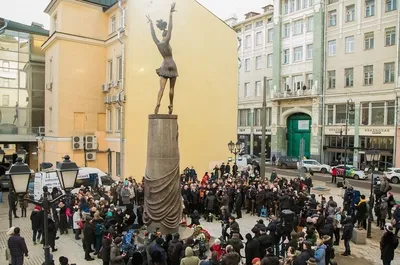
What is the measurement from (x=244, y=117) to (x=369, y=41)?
19.9 m

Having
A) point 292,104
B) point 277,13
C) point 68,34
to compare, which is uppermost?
point 277,13

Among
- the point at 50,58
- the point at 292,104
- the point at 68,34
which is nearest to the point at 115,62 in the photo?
the point at 68,34

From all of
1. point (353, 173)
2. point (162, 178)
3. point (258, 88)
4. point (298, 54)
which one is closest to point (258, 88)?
point (258, 88)

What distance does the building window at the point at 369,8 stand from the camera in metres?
35.5

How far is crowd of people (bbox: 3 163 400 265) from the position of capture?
27.7 ft

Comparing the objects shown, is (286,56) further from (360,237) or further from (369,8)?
(360,237)

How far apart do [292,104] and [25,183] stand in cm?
3870

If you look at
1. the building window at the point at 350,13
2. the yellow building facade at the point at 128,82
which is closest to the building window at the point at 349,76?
the building window at the point at 350,13

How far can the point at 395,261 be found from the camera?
11.5m

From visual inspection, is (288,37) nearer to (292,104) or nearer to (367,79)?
(292,104)

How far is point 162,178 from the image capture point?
1139cm

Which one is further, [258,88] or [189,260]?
[258,88]

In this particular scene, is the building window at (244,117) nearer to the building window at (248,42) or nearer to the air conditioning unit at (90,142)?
the building window at (248,42)

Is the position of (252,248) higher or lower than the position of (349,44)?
lower
